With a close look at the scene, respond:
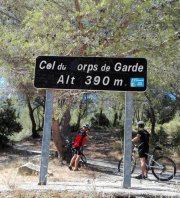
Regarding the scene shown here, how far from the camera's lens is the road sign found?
A: 7.42m

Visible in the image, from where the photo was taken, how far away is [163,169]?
39.8 ft

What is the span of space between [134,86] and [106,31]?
12.1 feet

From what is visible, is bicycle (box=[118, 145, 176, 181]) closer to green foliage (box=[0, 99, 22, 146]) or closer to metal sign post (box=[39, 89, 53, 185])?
metal sign post (box=[39, 89, 53, 185])

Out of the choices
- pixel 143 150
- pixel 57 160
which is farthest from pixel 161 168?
pixel 57 160

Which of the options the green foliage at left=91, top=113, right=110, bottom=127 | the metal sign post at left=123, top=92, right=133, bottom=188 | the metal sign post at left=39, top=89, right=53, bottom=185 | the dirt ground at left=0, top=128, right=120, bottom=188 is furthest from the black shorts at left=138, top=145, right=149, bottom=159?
the green foliage at left=91, top=113, right=110, bottom=127

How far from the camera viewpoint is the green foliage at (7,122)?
95.7ft

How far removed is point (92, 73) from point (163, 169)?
5.81 m

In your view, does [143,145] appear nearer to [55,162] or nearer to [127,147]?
[127,147]

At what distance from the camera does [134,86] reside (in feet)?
24.3

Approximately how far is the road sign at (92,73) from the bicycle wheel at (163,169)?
5470 mm

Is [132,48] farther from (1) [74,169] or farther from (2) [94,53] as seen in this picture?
(1) [74,169]

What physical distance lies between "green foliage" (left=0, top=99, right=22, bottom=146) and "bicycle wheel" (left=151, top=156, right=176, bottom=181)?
1823cm

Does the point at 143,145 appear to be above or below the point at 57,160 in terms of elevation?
above

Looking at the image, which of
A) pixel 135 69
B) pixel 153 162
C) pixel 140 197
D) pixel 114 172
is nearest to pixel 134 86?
pixel 135 69
